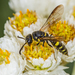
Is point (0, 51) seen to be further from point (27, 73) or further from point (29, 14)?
point (29, 14)

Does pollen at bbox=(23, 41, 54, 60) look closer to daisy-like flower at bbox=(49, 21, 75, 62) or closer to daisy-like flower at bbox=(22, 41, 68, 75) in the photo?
daisy-like flower at bbox=(22, 41, 68, 75)

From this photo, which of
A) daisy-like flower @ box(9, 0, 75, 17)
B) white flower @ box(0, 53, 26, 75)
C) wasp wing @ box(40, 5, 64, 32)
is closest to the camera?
white flower @ box(0, 53, 26, 75)

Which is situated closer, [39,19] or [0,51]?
[0,51]

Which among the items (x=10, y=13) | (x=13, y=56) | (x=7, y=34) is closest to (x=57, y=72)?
(x=13, y=56)

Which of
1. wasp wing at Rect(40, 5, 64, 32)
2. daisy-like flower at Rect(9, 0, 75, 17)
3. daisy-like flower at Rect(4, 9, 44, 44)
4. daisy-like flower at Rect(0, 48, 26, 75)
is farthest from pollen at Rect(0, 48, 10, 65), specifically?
daisy-like flower at Rect(9, 0, 75, 17)

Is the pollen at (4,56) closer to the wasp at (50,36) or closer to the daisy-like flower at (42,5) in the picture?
the wasp at (50,36)

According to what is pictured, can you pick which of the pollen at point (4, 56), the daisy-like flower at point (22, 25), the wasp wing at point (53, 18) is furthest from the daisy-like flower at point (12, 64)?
the wasp wing at point (53, 18)
